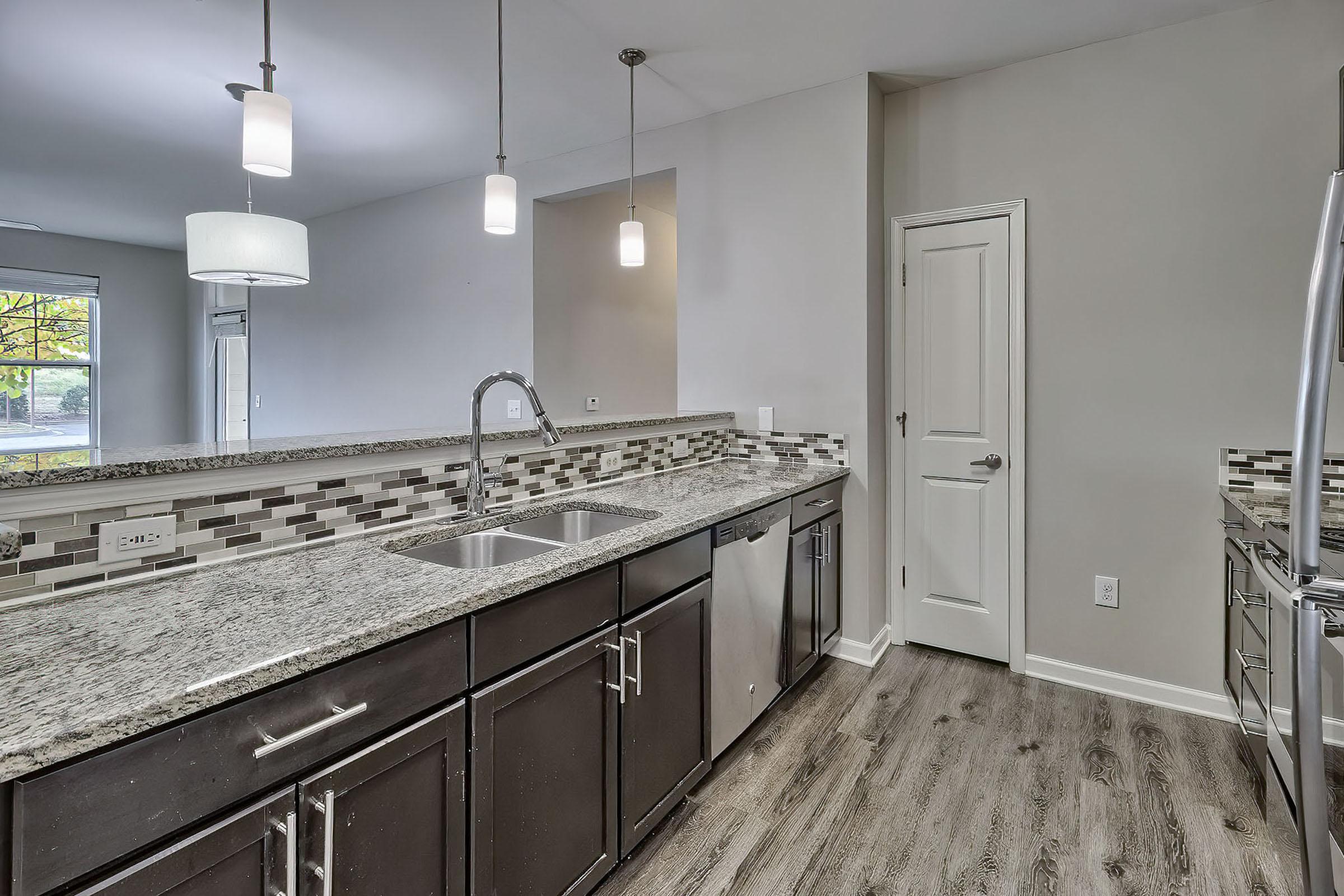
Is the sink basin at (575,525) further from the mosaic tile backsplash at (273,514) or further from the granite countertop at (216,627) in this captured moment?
the granite countertop at (216,627)

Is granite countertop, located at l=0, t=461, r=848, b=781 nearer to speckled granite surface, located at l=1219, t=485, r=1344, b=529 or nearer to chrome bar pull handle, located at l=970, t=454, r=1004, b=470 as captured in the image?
speckled granite surface, located at l=1219, t=485, r=1344, b=529

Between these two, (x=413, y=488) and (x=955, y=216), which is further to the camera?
(x=955, y=216)

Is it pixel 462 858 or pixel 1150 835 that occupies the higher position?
pixel 462 858

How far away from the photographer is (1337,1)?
2.23 m

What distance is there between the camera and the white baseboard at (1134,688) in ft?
8.16

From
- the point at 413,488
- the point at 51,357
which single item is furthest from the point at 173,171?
the point at 413,488

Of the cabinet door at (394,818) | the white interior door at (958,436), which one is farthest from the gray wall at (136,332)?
the white interior door at (958,436)

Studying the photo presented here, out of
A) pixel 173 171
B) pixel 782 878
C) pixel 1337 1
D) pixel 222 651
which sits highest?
pixel 173 171

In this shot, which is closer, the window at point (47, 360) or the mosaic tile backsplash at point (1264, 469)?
the mosaic tile backsplash at point (1264, 469)

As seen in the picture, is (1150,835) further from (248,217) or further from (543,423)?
(248,217)

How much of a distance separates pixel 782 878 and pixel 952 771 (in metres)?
0.78

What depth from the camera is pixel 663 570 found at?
1.74 metres

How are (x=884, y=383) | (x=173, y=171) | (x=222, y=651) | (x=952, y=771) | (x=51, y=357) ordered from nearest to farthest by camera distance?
1. (x=222, y=651)
2. (x=952, y=771)
3. (x=884, y=383)
4. (x=173, y=171)
5. (x=51, y=357)

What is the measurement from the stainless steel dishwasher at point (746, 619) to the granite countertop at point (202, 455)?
30.2 inches
